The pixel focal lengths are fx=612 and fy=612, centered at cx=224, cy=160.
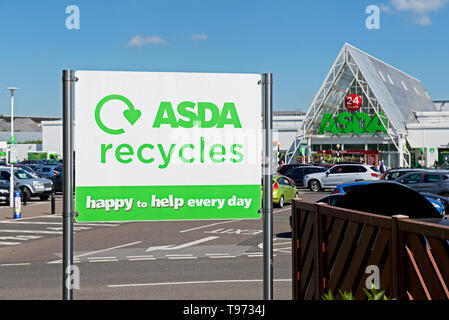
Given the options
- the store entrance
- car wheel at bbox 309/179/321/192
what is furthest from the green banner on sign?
the store entrance

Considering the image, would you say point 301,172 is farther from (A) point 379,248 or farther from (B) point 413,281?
(B) point 413,281

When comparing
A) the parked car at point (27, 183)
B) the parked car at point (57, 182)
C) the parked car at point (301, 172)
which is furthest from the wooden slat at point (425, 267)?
the parked car at point (301, 172)

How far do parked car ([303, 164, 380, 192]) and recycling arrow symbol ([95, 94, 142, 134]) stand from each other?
110 feet

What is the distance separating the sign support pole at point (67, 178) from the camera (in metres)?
4.27

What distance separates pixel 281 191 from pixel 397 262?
2246 cm

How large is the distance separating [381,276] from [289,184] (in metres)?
23.7

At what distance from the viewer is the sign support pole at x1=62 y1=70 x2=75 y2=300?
4273 mm

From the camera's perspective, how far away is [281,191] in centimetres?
2670

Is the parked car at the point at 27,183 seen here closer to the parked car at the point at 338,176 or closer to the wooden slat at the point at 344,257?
the parked car at the point at 338,176

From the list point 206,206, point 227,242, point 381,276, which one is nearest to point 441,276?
point 381,276

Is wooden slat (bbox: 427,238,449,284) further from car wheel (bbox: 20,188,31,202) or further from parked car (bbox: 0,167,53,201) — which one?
car wheel (bbox: 20,188,31,202)

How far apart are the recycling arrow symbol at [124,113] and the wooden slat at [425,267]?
2.13 m

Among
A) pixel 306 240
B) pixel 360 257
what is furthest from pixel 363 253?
pixel 306 240

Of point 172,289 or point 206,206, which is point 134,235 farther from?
point 206,206
